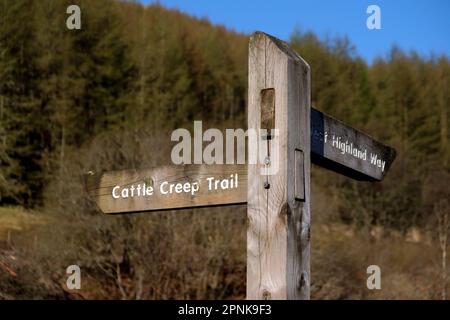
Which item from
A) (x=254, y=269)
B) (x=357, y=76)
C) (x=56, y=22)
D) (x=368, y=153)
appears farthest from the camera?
(x=357, y=76)

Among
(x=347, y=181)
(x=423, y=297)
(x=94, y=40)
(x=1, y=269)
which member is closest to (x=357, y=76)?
(x=347, y=181)

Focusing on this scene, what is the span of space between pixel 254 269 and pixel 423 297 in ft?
65.9

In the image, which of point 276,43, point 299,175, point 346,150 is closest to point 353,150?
point 346,150

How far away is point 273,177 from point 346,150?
700mm

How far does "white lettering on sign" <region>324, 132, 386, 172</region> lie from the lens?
144 inches

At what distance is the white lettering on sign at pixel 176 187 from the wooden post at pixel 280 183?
0.44 ft

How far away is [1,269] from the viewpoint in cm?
1543

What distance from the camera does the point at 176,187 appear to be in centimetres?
356

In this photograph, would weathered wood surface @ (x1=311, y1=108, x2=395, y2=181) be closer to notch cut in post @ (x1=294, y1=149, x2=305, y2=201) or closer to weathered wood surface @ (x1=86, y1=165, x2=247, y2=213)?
notch cut in post @ (x1=294, y1=149, x2=305, y2=201)

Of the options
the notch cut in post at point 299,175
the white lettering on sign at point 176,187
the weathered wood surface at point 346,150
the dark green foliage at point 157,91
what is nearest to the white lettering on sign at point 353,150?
the weathered wood surface at point 346,150

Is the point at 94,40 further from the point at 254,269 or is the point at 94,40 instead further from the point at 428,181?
the point at 254,269

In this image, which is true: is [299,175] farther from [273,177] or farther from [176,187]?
[176,187]

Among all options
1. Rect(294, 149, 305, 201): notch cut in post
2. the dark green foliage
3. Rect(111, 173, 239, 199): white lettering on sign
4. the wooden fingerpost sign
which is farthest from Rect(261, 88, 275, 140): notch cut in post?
the dark green foliage

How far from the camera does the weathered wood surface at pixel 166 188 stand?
338cm
